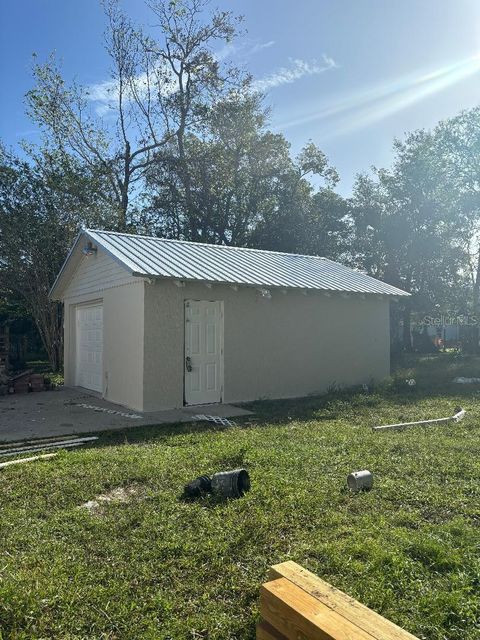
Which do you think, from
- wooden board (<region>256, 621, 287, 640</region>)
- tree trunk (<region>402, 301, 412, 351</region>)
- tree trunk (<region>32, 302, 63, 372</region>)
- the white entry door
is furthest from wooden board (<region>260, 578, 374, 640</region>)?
tree trunk (<region>402, 301, 412, 351</region>)

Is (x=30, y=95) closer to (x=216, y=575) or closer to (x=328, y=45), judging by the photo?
(x=328, y=45)

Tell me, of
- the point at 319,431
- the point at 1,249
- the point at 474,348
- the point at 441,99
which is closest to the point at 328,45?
the point at 441,99

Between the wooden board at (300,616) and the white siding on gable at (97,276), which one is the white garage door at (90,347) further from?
the wooden board at (300,616)

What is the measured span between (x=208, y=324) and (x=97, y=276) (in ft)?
10.7

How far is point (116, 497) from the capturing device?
14.8 ft

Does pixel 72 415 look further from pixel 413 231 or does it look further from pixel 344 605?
pixel 413 231

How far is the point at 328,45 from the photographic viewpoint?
13.3m

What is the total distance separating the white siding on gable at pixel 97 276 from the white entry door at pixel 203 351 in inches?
56.2

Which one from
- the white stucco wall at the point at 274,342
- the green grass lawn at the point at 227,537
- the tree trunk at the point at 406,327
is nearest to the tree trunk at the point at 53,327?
the white stucco wall at the point at 274,342

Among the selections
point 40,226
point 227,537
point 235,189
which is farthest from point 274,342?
point 235,189

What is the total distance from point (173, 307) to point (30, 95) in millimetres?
17347

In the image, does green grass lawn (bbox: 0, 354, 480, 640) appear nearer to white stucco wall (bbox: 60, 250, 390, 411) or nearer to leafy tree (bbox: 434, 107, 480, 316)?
white stucco wall (bbox: 60, 250, 390, 411)

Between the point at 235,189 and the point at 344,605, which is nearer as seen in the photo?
the point at 344,605

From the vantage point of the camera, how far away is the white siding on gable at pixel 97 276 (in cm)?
1059
